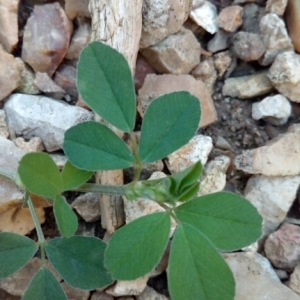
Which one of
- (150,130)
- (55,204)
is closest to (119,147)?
(150,130)

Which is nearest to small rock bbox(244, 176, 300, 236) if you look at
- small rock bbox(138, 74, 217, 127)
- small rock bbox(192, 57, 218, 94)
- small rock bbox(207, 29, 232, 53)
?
small rock bbox(138, 74, 217, 127)

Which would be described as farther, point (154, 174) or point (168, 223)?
point (154, 174)

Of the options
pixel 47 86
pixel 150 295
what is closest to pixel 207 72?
pixel 47 86

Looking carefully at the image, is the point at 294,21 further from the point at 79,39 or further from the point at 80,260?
the point at 80,260

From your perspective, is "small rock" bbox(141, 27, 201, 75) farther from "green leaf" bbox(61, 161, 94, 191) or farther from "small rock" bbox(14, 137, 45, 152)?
"green leaf" bbox(61, 161, 94, 191)

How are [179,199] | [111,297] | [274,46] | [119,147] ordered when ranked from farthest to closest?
[274,46]
[111,297]
[119,147]
[179,199]

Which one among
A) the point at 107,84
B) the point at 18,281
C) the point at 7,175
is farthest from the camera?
the point at 18,281

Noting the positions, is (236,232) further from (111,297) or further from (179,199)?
(111,297)
